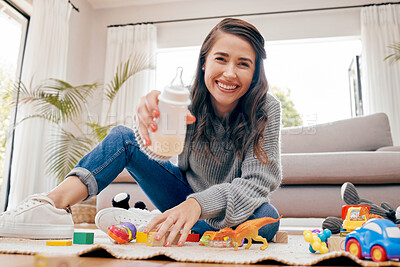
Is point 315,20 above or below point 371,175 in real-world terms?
above

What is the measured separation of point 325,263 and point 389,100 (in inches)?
146

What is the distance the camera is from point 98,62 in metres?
4.58

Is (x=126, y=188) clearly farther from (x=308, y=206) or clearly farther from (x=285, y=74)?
(x=285, y=74)

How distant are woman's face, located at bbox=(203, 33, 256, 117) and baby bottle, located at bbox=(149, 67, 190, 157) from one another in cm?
45

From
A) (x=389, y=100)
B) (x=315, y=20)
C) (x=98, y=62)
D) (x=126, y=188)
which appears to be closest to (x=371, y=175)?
(x=126, y=188)

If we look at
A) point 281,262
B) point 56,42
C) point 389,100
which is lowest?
point 281,262

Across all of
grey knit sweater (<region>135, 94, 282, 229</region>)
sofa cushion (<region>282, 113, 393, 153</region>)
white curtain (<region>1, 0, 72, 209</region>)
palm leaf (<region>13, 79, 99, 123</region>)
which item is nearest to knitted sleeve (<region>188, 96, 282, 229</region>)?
grey knit sweater (<region>135, 94, 282, 229</region>)

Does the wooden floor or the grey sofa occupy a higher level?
the grey sofa

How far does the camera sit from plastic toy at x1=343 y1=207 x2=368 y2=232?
0.92 m

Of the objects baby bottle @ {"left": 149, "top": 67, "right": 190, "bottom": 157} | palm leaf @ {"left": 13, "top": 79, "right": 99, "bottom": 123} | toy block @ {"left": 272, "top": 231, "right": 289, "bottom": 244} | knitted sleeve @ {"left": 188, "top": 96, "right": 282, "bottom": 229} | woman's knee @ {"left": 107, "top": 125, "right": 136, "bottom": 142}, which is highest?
palm leaf @ {"left": 13, "top": 79, "right": 99, "bottom": 123}

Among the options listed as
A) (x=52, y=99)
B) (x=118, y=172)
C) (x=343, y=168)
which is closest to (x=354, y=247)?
(x=118, y=172)

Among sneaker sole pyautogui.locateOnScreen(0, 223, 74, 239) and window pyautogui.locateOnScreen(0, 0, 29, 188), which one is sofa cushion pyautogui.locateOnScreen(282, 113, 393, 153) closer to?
sneaker sole pyautogui.locateOnScreen(0, 223, 74, 239)

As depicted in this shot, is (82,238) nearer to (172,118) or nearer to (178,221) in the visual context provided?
(178,221)

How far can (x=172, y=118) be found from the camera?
581mm
